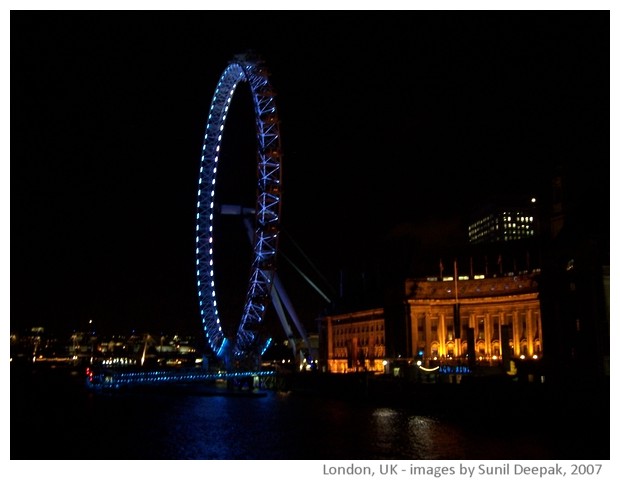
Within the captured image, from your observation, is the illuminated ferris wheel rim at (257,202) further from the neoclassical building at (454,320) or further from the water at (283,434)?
the neoclassical building at (454,320)

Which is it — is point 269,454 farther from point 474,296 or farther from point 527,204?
point 527,204

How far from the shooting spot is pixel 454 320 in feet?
257

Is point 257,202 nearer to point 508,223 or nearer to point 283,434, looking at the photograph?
point 283,434

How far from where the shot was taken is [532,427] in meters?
36.7

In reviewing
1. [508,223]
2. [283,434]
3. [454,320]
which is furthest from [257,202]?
[508,223]

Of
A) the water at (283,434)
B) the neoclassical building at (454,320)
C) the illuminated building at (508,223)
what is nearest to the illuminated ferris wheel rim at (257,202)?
the water at (283,434)

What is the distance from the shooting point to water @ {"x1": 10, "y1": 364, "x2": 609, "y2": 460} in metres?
30.0

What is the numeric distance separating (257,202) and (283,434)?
24.2 metres

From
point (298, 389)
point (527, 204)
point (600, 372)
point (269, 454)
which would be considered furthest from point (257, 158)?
point (527, 204)

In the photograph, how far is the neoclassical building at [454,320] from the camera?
77.2m

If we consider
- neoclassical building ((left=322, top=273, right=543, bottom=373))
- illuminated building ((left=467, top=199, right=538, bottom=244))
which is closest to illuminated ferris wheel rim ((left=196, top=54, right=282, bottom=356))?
neoclassical building ((left=322, top=273, right=543, bottom=373))

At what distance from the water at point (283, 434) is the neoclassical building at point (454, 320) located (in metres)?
29.4

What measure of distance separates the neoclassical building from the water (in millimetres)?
29427

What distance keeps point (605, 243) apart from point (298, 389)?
28.5m
